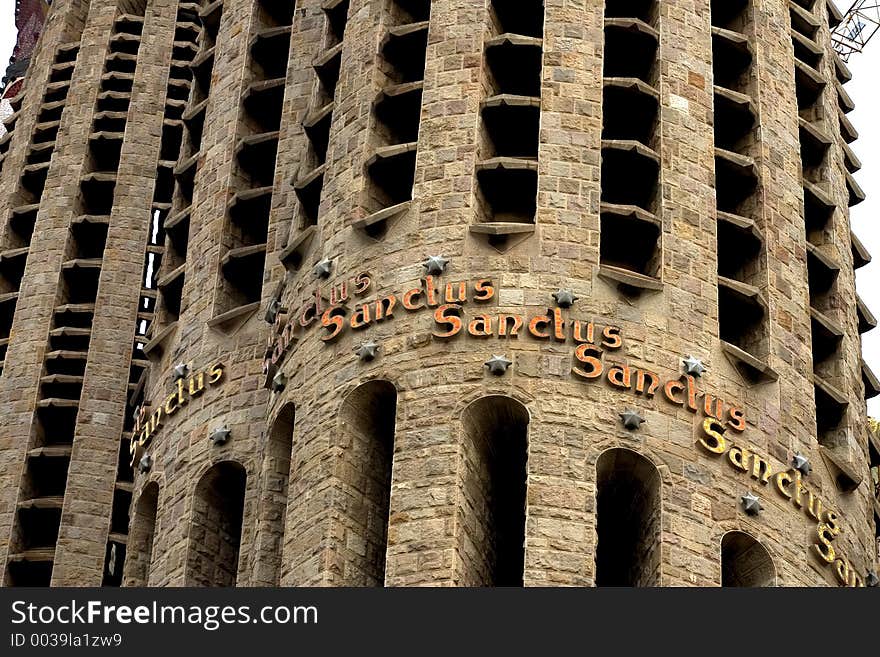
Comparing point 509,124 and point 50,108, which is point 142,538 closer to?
point 509,124

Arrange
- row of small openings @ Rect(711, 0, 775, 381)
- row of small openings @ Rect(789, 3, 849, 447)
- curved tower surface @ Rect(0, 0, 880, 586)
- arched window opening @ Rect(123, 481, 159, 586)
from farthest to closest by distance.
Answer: arched window opening @ Rect(123, 481, 159, 586)
row of small openings @ Rect(789, 3, 849, 447)
row of small openings @ Rect(711, 0, 775, 381)
curved tower surface @ Rect(0, 0, 880, 586)

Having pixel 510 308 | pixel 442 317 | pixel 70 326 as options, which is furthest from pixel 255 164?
pixel 70 326

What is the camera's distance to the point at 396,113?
76.8 meters

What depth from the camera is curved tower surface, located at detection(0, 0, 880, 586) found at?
225 ft

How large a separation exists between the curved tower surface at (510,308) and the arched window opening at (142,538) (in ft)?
0.26

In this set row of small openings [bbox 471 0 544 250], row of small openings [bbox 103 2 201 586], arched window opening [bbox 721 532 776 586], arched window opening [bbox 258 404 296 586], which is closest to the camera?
arched window opening [bbox 721 532 776 586]

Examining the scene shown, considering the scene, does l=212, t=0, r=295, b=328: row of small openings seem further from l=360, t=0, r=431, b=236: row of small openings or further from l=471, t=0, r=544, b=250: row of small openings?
l=471, t=0, r=544, b=250: row of small openings

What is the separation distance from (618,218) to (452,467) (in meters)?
8.37

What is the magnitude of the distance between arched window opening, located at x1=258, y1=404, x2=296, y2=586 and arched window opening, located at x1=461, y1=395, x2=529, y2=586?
191 inches

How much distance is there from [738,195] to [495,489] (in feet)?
38.0

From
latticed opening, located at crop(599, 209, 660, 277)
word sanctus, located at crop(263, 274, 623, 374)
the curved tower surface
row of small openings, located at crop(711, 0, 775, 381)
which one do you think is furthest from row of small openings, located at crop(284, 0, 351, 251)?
row of small openings, located at crop(711, 0, 775, 381)

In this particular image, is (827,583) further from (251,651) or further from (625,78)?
(251,651)

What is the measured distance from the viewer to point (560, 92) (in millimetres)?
75125

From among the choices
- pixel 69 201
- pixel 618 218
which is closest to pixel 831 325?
pixel 618 218
